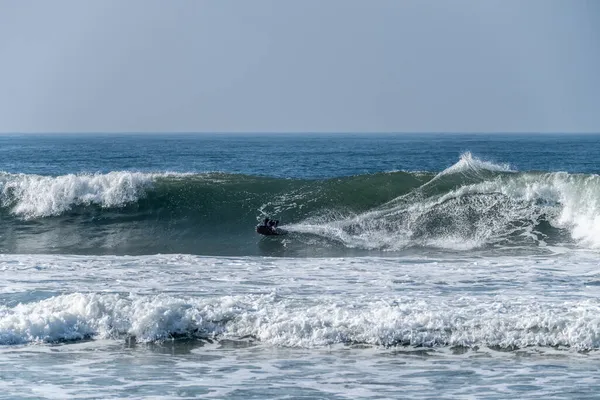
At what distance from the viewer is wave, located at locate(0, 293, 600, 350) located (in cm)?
1294

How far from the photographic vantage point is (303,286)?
16234 millimetres

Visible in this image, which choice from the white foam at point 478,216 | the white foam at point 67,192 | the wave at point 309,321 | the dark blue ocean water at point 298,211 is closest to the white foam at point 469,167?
the dark blue ocean water at point 298,211

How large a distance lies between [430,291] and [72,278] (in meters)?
6.62

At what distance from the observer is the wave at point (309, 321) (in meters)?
12.9

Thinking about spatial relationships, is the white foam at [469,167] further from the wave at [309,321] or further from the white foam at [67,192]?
the wave at [309,321]

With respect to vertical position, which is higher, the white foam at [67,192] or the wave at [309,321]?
the white foam at [67,192]

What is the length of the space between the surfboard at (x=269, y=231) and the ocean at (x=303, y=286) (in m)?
0.22

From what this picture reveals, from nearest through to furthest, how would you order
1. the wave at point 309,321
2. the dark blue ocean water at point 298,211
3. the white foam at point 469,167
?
the wave at point 309,321 → the dark blue ocean water at point 298,211 → the white foam at point 469,167

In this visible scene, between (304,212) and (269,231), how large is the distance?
8.22 ft

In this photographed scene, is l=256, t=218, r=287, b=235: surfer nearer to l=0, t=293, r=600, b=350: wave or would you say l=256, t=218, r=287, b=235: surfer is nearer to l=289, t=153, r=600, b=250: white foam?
l=289, t=153, r=600, b=250: white foam

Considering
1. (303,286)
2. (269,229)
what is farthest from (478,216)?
(303,286)

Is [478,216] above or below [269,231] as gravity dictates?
above

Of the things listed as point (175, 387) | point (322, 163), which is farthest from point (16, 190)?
point (322, 163)

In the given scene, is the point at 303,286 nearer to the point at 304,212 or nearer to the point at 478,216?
the point at 478,216
